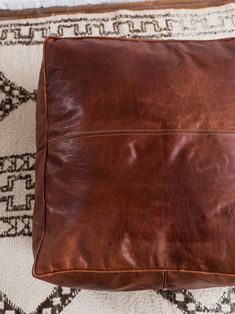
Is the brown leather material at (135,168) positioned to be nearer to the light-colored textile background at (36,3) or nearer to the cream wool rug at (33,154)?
the cream wool rug at (33,154)

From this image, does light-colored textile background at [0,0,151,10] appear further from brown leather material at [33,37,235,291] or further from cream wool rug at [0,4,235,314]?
brown leather material at [33,37,235,291]

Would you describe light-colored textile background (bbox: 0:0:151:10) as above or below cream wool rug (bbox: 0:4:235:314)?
above

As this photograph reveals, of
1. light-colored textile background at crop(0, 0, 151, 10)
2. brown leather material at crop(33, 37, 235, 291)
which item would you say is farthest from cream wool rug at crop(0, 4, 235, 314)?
brown leather material at crop(33, 37, 235, 291)

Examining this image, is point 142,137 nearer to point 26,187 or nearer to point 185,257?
point 185,257

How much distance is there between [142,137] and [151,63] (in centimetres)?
20

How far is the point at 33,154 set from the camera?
1.21m

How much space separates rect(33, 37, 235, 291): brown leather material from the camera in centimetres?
80

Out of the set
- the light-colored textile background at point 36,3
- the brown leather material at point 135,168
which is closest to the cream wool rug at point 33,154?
the light-colored textile background at point 36,3

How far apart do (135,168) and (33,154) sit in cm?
49

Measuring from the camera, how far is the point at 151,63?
3.02 ft

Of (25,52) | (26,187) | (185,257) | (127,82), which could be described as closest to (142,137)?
(127,82)

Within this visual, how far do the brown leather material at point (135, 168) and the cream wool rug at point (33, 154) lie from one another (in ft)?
0.70

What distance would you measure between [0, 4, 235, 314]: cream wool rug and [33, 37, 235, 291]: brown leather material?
0.70ft

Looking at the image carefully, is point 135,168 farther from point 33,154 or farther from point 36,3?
point 36,3
